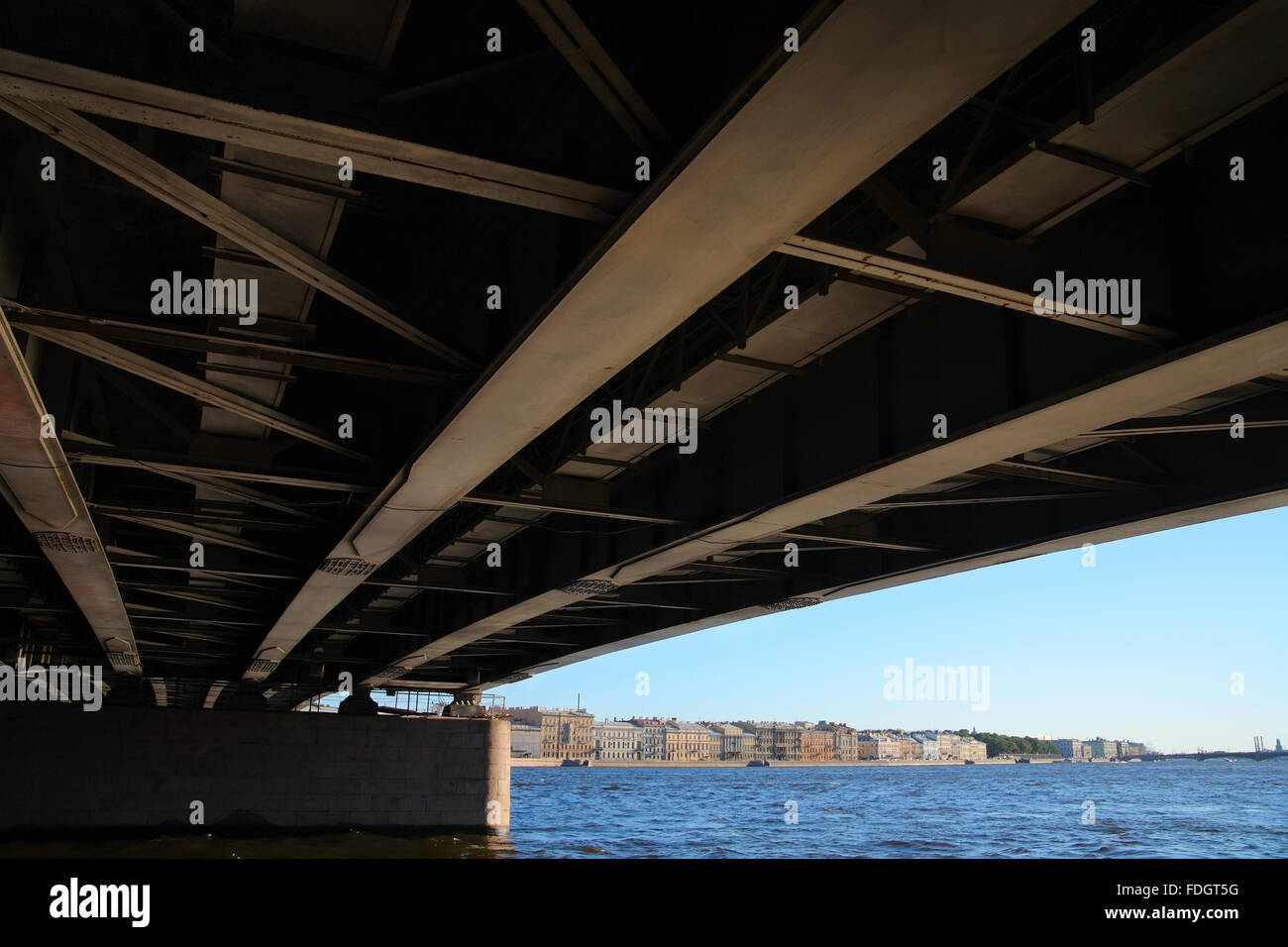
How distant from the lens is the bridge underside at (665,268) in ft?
17.8

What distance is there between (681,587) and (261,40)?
16.0 metres

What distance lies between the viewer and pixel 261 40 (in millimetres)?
6301

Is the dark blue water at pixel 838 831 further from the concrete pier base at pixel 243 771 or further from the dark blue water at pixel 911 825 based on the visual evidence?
the concrete pier base at pixel 243 771
